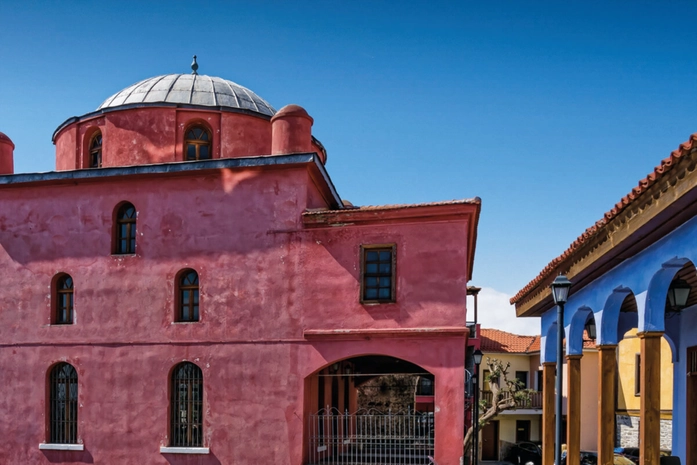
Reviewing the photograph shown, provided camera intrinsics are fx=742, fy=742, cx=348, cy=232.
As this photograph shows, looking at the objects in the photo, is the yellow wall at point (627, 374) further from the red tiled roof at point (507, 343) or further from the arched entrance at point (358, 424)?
the arched entrance at point (358, 424)

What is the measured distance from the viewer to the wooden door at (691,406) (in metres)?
13.4

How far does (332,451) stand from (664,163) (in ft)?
35.7

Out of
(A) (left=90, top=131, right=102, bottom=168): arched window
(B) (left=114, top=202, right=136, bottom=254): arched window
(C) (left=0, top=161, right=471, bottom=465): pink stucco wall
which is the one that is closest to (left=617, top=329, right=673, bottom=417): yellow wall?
(C) (left=0, top=161, right=471, bottom=465): pink stucco wall

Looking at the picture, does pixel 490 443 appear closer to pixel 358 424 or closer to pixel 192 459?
pixel 358 424

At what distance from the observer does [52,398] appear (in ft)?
54.8

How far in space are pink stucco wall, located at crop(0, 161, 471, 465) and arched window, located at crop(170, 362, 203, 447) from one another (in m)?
A: 0.23

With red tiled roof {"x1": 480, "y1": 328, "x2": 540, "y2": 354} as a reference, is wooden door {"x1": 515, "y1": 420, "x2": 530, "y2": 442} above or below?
below

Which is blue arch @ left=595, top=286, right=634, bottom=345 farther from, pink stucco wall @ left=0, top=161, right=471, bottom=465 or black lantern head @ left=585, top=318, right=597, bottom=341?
pink stucco wall @ left=0, top=161, right=471, bottom=465

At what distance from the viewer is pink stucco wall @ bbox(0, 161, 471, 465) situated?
49.6ft

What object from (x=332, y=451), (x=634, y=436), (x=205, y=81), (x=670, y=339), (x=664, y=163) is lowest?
(x=634, y=436)

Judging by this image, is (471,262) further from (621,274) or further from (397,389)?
(397,389)

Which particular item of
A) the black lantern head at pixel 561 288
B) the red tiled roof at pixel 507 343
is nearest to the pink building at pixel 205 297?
the black lantern head at pixel 561 288

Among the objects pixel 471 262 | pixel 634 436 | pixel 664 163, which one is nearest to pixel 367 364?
pixel 471 262

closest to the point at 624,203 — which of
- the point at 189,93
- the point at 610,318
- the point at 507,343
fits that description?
the point at 610,318
